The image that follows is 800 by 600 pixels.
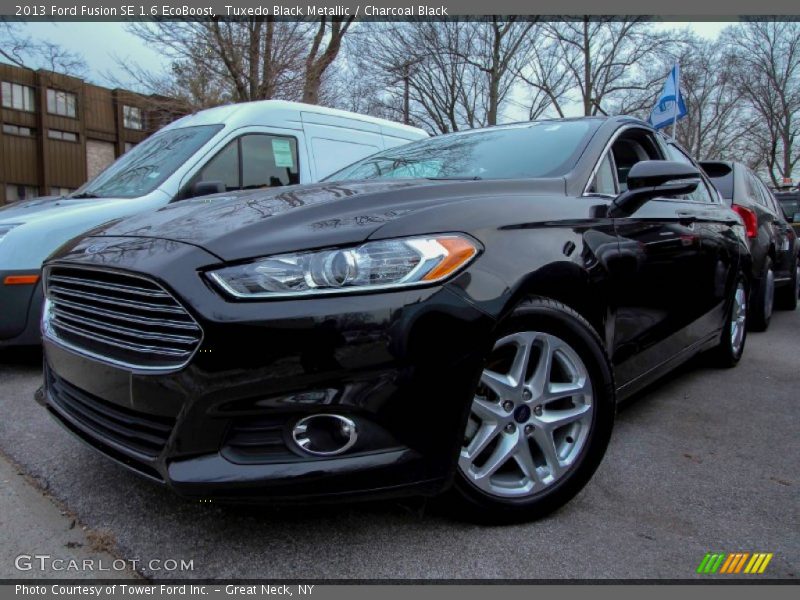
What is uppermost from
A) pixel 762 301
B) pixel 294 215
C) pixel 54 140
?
pixel 54 140

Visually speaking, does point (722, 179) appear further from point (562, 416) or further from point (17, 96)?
point (17, 96)

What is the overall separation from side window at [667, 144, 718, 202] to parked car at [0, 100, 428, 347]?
2.91 metres

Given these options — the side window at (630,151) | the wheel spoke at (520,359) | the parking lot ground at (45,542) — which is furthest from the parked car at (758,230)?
the parking lot ground at (45,542)

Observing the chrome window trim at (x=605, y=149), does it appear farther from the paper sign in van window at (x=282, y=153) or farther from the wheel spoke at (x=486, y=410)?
the paper sign in van window at (x=282, y=153)

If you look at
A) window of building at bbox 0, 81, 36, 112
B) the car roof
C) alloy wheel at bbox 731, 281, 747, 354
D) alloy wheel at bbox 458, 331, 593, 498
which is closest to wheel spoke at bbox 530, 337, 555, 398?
alloy wheel at bbox 458, 331, 593, 498

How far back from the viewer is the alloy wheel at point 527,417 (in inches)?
80.4

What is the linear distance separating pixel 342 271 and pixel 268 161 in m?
4.35

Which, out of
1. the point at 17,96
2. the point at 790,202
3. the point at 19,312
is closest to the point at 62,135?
the point at 17,96

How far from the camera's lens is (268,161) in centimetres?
581

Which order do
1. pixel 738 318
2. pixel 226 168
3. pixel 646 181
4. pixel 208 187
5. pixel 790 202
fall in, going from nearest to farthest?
pixel 646 181, pixel 208 187, pixel 738 318, pixel 226 168, pixel 790 202

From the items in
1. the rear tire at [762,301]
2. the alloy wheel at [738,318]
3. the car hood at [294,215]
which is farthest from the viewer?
the rear tire at [762,301]

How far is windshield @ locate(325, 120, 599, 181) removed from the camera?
277 cm

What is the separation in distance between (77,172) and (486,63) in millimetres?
22254

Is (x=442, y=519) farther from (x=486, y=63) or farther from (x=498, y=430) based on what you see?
(x=486, y=63)
